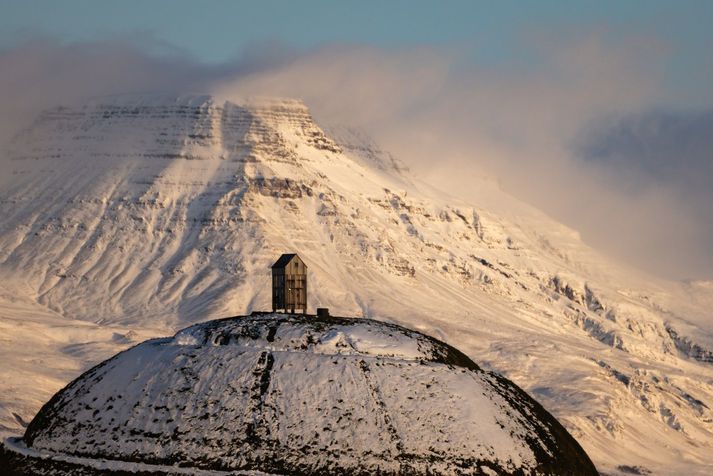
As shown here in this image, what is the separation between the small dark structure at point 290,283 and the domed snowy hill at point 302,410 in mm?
5845

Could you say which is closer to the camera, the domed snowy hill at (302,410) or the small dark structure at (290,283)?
the domed snowy hill at (302,410)

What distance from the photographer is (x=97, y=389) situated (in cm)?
4034

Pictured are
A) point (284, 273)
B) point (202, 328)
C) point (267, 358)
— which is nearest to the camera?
point (267, 358)

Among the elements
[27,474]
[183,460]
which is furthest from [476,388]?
[27,474]

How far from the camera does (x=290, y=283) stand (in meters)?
47.5

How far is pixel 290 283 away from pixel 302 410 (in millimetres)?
10457

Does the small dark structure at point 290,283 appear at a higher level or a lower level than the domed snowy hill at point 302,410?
higher

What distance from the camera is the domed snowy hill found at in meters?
36.7

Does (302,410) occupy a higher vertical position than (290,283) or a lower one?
lower

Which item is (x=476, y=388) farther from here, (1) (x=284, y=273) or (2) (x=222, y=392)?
(1) (x=284, y=273)

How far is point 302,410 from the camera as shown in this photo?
3741 cm

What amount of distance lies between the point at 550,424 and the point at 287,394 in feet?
24.9

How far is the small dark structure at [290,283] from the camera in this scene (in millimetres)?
47469

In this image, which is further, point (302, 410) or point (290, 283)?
point (290, 283)
